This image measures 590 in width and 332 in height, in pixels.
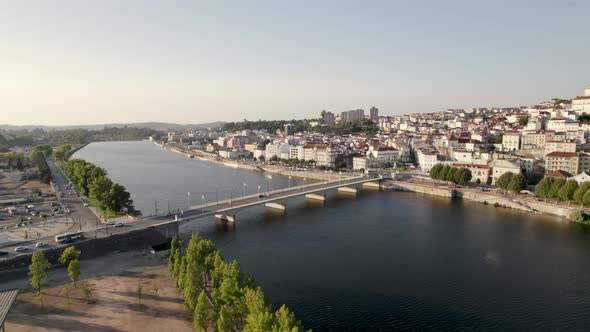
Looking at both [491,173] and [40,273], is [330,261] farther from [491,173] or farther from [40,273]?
[491,173]

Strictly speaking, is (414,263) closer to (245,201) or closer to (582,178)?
(245,201)

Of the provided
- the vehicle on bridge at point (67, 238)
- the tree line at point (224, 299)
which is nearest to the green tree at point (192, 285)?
the tree line at point (224, 299)

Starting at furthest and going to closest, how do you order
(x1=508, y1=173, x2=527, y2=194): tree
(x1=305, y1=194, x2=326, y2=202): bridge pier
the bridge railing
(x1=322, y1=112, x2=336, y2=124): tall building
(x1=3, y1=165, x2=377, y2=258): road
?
(x1=322, y1=112, x2=336, y2=124): tall building
(x1=305, y1=194, x2=326, y2=202): bridge pier
(x1=508, y1=173, x2=527, y2=194): tree
the bridge railing
(x1=3, y1=165, x2=377, y2=258): road

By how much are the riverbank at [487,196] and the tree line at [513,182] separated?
0.51 meters

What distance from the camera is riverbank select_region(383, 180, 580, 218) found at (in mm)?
23141

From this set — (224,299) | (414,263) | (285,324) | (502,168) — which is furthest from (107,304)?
(502,168)

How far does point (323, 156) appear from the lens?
46.3 metres

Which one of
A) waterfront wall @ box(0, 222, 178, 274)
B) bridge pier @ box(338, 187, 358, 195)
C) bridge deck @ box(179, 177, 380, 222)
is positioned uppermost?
bridge deck @ box(179, 177, 380, 222)

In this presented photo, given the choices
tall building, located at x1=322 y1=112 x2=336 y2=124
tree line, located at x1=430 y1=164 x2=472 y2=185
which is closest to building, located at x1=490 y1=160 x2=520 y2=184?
tree line, located at x1=430 y1=164 x2=472 y2=185

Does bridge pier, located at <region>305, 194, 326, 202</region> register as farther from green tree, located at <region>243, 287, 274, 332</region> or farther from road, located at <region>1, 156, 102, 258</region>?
green tree, located at <region>243, 287, 274, 332</region>

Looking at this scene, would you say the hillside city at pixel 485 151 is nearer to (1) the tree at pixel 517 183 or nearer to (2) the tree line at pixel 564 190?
(2) the tree line at pixel 564 190

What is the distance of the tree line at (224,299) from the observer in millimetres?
8078

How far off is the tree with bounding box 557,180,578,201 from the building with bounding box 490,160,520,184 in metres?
5.35

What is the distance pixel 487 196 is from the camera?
26.8 m
